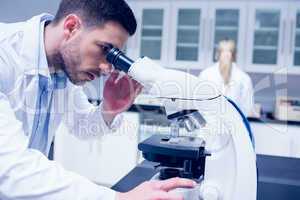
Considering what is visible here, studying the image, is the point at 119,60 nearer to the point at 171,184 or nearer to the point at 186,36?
the point at 171,184

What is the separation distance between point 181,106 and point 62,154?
2.38 metres

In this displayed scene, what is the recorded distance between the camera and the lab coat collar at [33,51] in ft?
3.14

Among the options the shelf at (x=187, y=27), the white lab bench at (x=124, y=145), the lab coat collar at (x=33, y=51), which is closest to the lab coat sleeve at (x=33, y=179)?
the lab coat collar at (x=33, y=51)

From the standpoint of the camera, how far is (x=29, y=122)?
3.32ft

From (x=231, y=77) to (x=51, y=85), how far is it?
2.06 meters

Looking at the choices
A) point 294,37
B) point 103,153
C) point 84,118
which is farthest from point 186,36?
point 84,118

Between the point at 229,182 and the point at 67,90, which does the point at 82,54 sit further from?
the point at 229,182

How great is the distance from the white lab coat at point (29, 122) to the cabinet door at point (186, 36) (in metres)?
2.00

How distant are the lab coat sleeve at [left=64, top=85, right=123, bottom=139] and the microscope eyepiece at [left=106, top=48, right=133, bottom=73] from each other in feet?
1.47

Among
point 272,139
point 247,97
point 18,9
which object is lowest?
point 272,139

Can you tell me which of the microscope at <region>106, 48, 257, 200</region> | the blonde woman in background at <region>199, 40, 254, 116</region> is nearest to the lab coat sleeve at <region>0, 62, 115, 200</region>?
the microscope at <region>106, 48, 257, 200</region>

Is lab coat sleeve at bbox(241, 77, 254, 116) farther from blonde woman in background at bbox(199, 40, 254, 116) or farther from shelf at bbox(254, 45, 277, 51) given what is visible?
shelf at bbox(254, 45, 277, 51)

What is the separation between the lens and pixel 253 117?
9.45ft

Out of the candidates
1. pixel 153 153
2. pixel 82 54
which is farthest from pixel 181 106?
pixel 82 54
